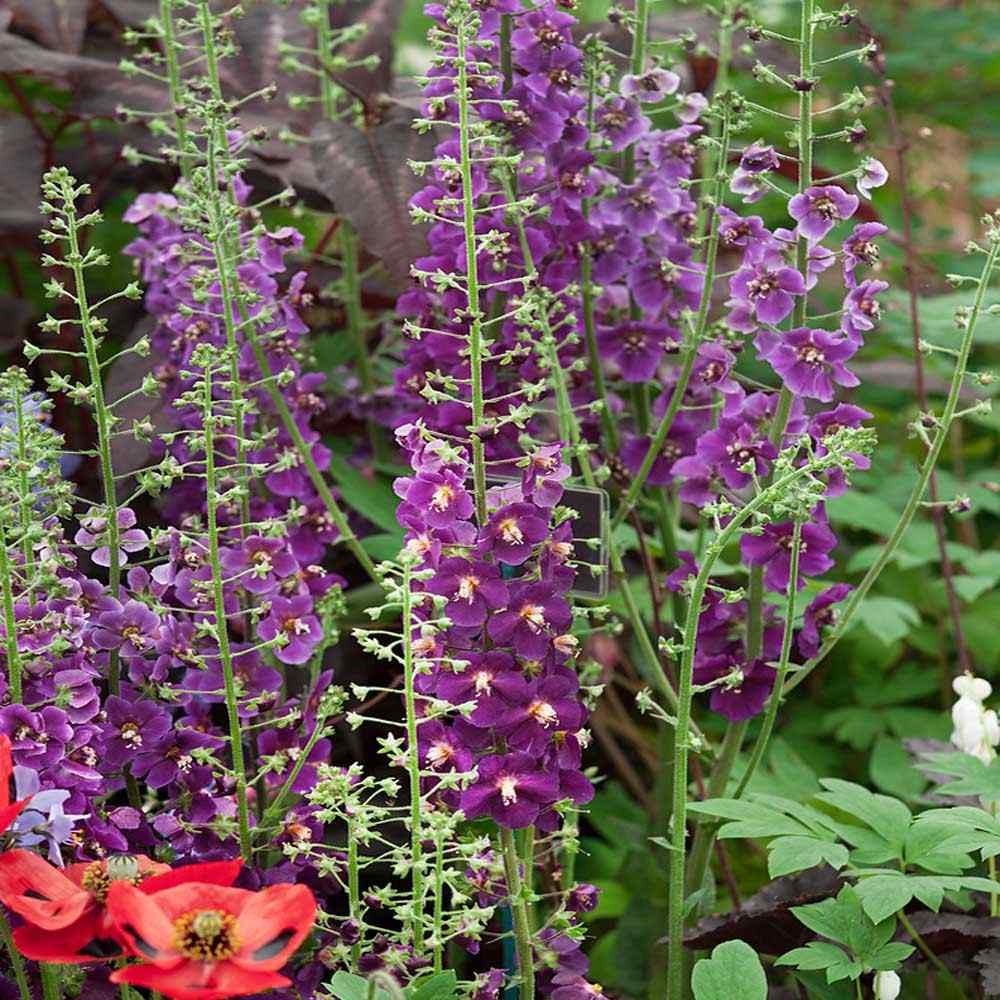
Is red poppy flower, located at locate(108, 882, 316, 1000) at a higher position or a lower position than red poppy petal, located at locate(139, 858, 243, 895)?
higher

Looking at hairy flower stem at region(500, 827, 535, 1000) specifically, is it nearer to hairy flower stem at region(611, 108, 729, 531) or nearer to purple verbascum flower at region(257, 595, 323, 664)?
purple verbascum flower at region(257, 595, 323, 664)

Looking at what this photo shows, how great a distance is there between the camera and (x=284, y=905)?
2.84ft

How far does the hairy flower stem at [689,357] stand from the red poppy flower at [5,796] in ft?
2.08

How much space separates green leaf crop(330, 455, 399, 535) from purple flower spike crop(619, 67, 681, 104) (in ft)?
1.58

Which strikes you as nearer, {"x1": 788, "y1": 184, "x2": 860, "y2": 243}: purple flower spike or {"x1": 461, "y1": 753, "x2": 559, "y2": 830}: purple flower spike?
{"x1": 461, "y1": 753, "x2": 559, "y2": 830}: purple flower spike

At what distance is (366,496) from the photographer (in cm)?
153

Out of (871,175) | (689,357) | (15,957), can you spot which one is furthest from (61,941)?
(871,175)

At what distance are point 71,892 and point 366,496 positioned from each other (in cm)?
67

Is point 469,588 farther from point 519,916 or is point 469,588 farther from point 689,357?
point 689,357

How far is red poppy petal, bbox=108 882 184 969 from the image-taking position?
0.82m

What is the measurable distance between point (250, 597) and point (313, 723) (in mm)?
134

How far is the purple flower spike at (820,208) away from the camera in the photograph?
1.16 m

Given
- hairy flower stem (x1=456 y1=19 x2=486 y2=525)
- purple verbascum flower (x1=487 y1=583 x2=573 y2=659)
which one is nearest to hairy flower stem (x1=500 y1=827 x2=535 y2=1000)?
purple verbascum flower (x1=487 y1=583 x2=573 y2=659)

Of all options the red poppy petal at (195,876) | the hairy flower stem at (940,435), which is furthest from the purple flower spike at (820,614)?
the red poppy petal at (195,876)
